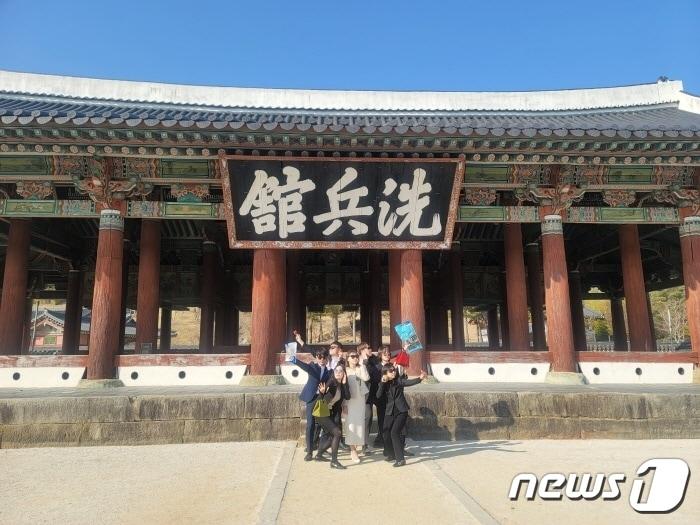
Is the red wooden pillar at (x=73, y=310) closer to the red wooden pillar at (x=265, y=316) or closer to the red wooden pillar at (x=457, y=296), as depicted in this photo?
the red wooden pillar at (x=265, y=316)

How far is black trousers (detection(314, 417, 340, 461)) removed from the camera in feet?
Result: 18.7

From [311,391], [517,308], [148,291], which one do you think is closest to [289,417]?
[311,391]

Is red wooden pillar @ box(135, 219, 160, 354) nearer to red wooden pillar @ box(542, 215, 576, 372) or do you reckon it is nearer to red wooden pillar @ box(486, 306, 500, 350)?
red wooden pillar @ box(542, 215, 576, 372)

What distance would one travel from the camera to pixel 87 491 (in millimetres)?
4797

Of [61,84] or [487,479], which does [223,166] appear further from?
[61,84]

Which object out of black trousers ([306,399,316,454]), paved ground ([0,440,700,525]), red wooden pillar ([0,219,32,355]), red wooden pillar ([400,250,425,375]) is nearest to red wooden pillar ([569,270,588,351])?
red wooden pillar ([400,250,425,375])

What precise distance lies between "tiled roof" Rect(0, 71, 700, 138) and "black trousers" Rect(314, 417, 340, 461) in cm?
926

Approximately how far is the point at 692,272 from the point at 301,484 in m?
10.0

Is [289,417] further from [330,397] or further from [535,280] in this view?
[535,280]

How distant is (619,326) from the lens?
19.8 metres

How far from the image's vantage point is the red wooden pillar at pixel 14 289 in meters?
10.7

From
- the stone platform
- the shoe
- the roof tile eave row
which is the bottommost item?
the shoe

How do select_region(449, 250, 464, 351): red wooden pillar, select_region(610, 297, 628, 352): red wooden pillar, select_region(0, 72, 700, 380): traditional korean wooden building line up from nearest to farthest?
select_region(0, 72, 700, 380): traditional korean wooden building → select_region(449, 250, 464, 351): red wooden pillar → select_region(610, 297, 628, 352): red wooden pillar

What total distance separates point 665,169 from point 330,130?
7631 mm
